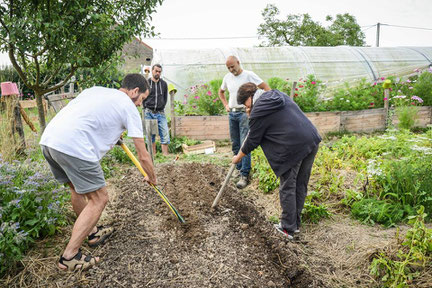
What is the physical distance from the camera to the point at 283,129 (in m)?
2.93

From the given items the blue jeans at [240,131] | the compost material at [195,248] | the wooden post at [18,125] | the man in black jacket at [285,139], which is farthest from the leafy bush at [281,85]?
the wooden post at [18,125]

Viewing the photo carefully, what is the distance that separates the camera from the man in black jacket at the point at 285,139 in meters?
2.91

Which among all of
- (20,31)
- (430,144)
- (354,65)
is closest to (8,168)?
(20,31)

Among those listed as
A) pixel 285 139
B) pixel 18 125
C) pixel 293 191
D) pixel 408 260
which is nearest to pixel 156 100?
pixel 18 125

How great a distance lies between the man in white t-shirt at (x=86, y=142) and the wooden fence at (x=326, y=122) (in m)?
4.61

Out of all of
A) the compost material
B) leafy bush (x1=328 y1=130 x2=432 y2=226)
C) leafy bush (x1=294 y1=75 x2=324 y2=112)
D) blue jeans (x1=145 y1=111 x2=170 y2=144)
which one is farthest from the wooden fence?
leafy bush (x1=328 y1=130 x2=432 y2=226)

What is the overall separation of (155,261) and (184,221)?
2.41ft

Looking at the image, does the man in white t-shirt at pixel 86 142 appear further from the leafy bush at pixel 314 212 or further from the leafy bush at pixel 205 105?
the leafy bush at pixel 205 105

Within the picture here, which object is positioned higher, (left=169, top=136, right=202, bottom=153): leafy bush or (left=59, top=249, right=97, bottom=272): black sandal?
(left=169, top=136, right=202, bottom=153): leafy bush

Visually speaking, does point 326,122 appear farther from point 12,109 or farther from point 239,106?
point 12,109

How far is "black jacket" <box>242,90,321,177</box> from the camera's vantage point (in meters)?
2.90

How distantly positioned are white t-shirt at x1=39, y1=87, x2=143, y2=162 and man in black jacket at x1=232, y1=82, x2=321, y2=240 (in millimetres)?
1192

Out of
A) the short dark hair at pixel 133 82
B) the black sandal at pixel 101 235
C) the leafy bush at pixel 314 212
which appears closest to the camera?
the short dark hair at pixel 133 82

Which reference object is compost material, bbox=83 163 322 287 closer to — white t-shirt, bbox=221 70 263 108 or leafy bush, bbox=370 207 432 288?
leafy bush, bbox=370 207 432 288
